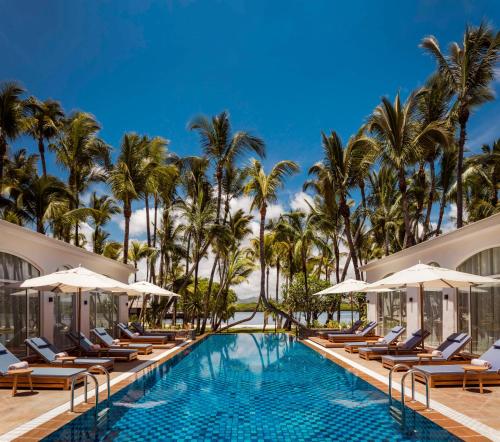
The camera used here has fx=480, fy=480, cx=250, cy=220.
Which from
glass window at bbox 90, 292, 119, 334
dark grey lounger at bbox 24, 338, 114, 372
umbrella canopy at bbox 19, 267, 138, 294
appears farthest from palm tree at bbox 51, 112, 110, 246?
dark grey lounger at bbox 24, 338, 114, 372

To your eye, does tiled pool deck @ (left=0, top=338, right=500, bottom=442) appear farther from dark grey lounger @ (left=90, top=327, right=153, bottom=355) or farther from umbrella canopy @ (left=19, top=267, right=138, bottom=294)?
dark grey lounger @ (left=90, top=327, right=153, bottom=355)

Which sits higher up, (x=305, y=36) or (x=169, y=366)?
(x=305, y=36)

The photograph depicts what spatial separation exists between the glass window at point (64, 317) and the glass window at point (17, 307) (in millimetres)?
1362

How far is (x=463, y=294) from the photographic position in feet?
43.0

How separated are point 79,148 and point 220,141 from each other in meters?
6.53

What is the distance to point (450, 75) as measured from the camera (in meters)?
16.7

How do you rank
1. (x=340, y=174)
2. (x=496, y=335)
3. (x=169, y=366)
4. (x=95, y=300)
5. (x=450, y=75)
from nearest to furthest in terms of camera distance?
(x=496, y=335) < (x=169, y=366) < (x=450, y=75) < (x=95, y=300) < (x=340, y=174)

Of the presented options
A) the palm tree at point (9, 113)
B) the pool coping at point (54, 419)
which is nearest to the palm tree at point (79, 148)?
the palm tree at point (9, 113)

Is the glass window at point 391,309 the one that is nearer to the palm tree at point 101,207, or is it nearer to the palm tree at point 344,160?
the palm tree at point 344,160

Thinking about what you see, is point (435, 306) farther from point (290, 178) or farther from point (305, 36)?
point (305, 36)

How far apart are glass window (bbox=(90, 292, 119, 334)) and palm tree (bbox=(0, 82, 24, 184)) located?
5600 millimetres

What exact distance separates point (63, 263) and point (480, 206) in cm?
1896

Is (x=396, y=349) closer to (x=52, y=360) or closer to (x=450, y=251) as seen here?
(x=450, y=251)

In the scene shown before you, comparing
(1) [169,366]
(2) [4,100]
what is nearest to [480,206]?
(1) [169,366]
